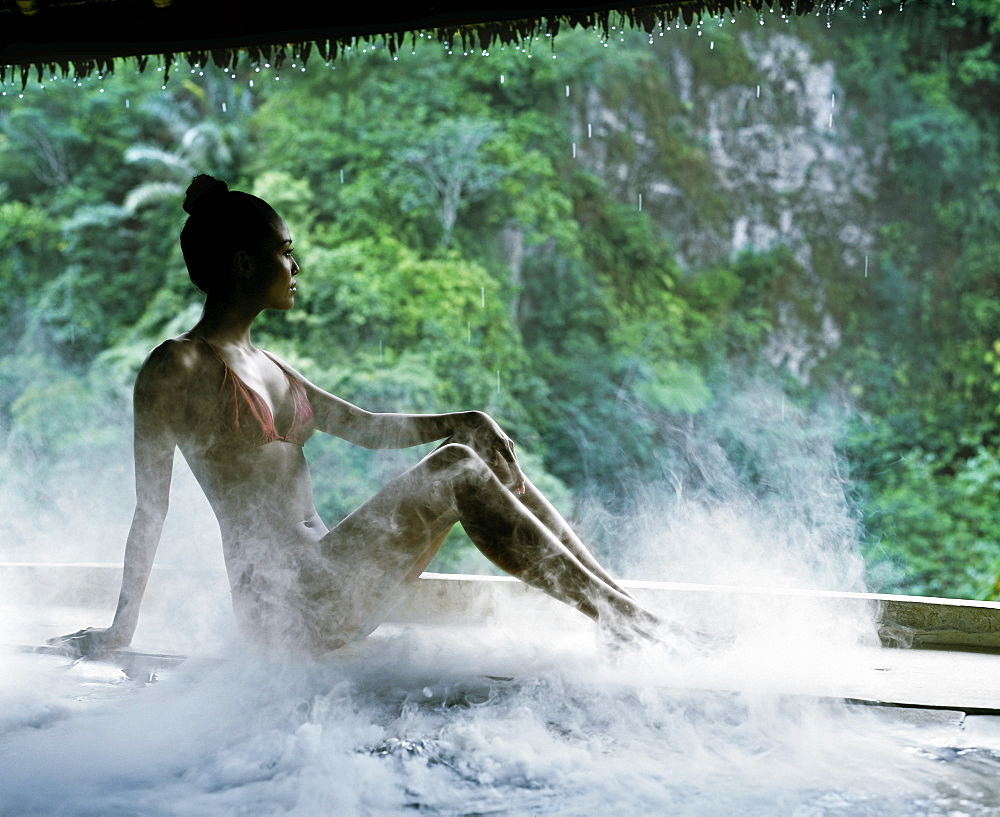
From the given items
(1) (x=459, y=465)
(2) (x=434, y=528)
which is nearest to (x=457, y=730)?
(2) (x=434, y=528)

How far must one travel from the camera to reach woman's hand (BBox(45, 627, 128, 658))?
2.59 meters

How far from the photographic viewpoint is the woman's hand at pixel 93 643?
259 cm

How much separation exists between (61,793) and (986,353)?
920cm

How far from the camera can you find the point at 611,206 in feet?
33.4

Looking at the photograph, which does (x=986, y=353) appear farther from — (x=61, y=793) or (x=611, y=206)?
(x=61, y=793)

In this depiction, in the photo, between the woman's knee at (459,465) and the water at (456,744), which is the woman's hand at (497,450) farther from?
the water at (456,744)

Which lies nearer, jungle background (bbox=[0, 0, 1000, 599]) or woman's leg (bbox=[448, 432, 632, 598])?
woman's leg (bbox=[448, 432, 632, 598])

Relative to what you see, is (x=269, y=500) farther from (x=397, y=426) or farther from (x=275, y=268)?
(x=275, y=268)

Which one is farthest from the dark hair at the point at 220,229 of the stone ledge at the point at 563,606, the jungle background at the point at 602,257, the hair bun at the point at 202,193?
the jungle background at the point at 602,257

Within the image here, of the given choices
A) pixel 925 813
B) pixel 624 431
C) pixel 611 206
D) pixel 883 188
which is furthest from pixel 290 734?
pixel 883 188

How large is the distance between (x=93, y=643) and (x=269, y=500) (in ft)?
1.91

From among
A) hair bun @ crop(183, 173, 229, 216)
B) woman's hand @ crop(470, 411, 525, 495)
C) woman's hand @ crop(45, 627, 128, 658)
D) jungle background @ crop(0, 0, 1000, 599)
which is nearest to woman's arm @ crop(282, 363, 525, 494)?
woman's hand @ crop(470, 411, 525, 495)

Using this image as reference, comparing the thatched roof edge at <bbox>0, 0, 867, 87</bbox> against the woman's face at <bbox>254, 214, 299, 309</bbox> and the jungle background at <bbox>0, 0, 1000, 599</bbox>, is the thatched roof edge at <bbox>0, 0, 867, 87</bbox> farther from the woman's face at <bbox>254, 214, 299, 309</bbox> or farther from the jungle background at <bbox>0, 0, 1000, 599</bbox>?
the jungle background at <bbox>0, 0, 1000, 599</bbox>

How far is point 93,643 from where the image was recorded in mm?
2594
